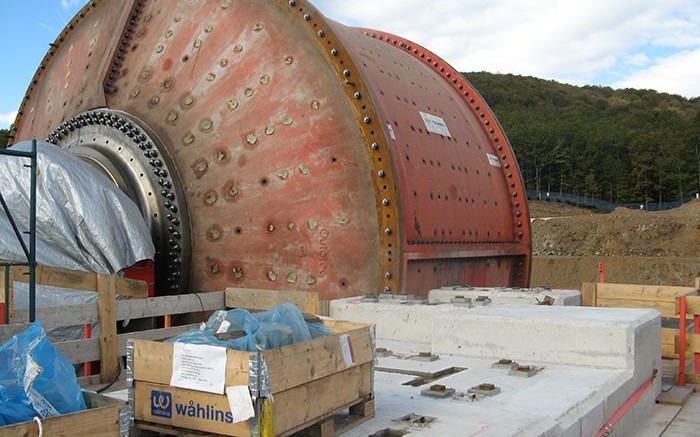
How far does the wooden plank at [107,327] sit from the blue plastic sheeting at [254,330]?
2687 mm

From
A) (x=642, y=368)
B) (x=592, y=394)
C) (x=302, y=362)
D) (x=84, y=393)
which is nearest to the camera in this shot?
(x=84, y=393)

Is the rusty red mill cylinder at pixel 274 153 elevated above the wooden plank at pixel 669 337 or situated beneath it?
elevated above

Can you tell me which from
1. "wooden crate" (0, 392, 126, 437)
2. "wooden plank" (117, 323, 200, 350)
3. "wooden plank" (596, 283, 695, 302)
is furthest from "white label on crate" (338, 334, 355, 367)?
"wooden plank" (596, 283, 695, 302)

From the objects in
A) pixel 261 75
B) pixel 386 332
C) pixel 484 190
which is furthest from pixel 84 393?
pixel 484 190

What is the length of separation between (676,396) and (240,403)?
4.59m

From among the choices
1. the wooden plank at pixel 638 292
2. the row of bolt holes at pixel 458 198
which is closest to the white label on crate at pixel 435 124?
the row of bolt holes at pixel 458 198

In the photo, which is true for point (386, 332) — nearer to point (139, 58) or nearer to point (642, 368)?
point (642, 368)

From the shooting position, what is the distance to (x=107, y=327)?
6.01 meters

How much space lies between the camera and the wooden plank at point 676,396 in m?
6.06

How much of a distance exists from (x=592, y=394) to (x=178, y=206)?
454 cm

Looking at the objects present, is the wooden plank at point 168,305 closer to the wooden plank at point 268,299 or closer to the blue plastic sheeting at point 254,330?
the wooden plank at point 268,299

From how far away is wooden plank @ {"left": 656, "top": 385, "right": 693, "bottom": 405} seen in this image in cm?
606

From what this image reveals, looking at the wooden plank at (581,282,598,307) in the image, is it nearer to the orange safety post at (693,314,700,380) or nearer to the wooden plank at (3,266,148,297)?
the orange safety post at (693,314,700,380)

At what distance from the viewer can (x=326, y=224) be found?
7055mm
